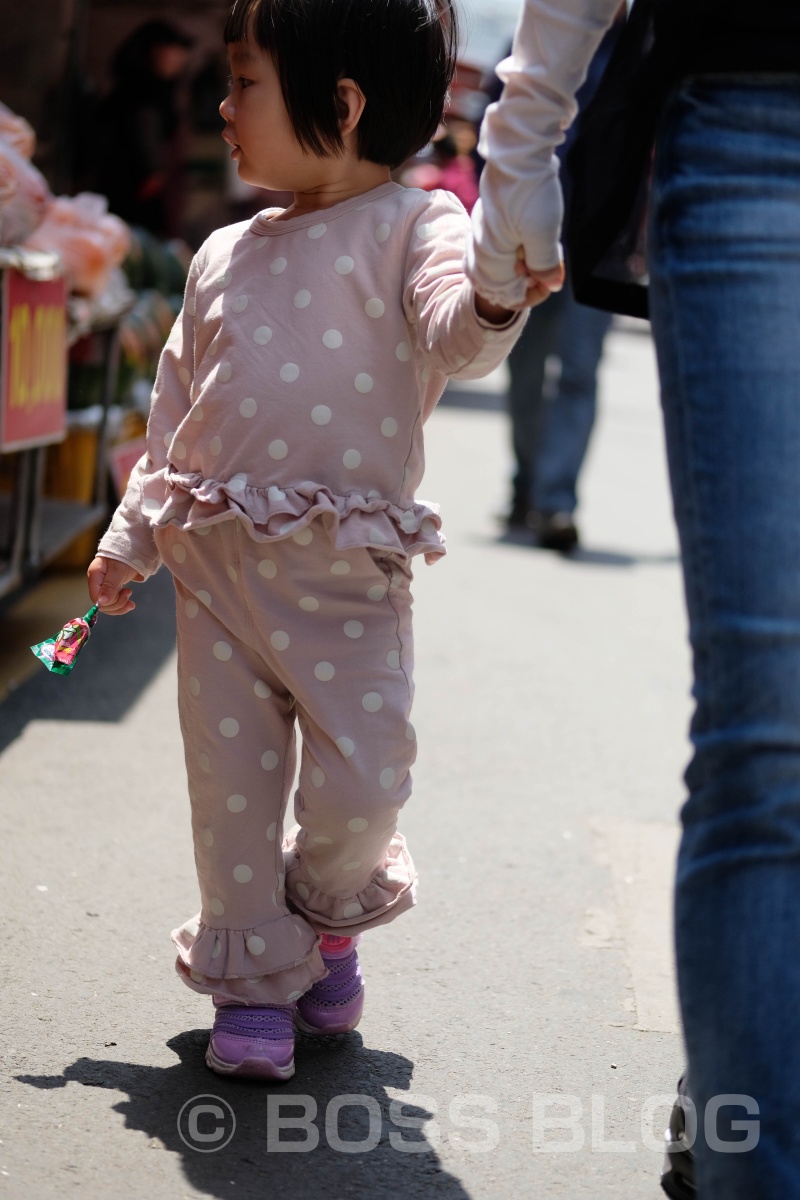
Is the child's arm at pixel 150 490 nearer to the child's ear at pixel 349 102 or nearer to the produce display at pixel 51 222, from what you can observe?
the child's ear at pixel 349 102

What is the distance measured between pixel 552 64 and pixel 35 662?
289 cm

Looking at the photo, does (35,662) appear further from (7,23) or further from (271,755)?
(7,23)

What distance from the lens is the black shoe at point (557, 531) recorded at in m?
6.40

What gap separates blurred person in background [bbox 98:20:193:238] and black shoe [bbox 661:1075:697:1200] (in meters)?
5.45

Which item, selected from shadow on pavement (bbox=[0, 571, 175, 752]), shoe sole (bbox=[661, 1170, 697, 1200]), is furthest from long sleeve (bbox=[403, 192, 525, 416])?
shadow on pavement (bbox=[0, 571, 175, 752])

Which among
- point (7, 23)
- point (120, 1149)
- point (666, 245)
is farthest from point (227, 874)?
point (7, 23)

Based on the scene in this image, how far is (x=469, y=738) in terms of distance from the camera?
3854 millimetres

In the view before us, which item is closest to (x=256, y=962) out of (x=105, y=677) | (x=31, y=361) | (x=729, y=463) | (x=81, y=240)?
(x=729, y=463)

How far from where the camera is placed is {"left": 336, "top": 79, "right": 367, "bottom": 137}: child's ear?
200 cm

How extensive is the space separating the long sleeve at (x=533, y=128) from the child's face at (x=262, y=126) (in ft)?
1.58

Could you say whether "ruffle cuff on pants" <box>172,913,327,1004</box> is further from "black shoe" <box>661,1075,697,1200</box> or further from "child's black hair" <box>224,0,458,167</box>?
"child's black hair" <box>224,0,458,167</box>

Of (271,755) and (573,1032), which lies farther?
(573,1032)

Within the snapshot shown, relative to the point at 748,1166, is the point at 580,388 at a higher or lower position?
lower
